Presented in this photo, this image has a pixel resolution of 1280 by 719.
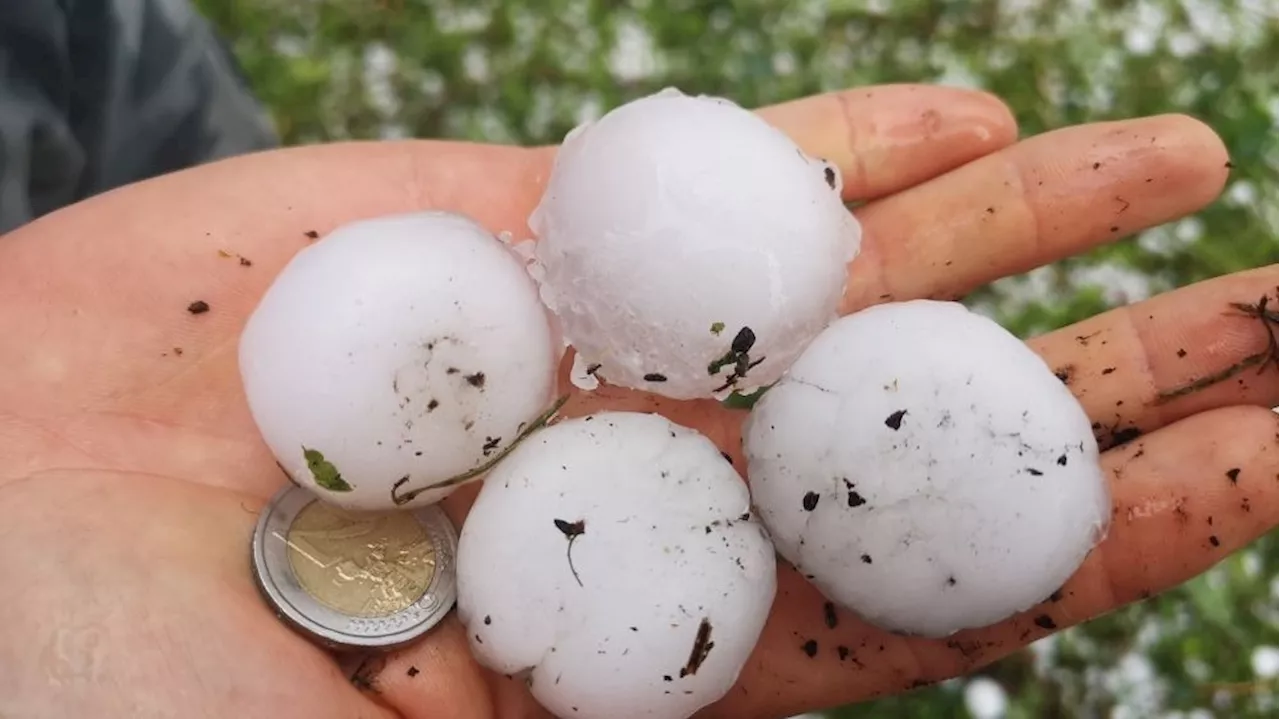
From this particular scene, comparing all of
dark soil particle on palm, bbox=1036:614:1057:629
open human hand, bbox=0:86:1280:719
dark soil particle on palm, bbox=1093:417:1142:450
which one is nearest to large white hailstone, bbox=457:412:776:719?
open human hand, bbox=0:86:1280:719

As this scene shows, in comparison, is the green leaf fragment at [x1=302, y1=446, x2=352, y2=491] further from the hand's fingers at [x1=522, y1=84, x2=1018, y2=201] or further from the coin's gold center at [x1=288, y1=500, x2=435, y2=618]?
the hand's fingers at [x1=522, y1=84, x2=1018, y2=201]

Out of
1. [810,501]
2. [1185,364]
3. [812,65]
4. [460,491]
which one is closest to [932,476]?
[810,501]

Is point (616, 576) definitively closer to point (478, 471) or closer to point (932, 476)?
point (478, 471)

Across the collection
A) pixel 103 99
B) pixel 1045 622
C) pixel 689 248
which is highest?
pixel 689 248

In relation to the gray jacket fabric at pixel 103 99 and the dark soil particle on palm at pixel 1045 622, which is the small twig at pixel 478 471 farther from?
the gray jacket fabric at pixel 103 99

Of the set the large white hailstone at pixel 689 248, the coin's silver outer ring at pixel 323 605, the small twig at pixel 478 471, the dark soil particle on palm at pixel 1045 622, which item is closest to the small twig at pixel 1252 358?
the dark soil particle on palm at pixel 1045 622

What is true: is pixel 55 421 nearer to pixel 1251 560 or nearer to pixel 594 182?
pixel 594 182
